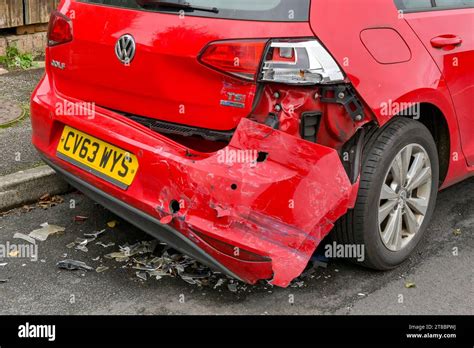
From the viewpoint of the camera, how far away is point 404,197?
3760 mm

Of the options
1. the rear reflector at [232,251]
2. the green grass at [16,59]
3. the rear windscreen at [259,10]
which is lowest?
the rear reflector at [232,251]

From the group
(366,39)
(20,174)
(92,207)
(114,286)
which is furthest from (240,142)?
(20,174)

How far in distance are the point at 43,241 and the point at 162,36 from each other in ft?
5.03

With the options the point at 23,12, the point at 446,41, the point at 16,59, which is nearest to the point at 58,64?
the point at 446,41

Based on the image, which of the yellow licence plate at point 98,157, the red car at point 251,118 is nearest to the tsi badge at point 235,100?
the red car at point 251,118

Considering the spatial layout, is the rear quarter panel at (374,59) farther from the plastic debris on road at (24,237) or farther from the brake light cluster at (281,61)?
the plastic debris on road at (24,237)

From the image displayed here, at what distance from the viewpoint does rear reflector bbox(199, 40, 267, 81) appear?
3.07 meters

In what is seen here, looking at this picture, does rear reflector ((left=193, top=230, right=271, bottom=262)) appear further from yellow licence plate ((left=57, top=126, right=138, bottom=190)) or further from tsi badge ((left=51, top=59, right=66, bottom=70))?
tsi badge ((left=51, top=59, right=66, bottom=70))

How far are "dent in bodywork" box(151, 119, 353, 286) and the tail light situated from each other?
1.09m

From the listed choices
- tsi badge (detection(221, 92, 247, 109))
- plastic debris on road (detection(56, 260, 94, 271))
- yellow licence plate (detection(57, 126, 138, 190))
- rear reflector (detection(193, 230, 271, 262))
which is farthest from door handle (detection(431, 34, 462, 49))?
plastic debris on road (detection(56, 260, 94, 271))

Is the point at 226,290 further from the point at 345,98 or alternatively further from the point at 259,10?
the point at 259,10

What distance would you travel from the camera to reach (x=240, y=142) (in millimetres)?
3084

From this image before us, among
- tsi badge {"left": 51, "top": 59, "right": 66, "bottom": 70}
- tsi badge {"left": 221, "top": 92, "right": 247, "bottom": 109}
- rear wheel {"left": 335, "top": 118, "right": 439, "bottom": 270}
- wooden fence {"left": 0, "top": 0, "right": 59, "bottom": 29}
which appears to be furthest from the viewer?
wooden fence {"left": 0, "top": 0, "right": 59, "bottom": 29}

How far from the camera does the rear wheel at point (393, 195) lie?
3436 millimetres
